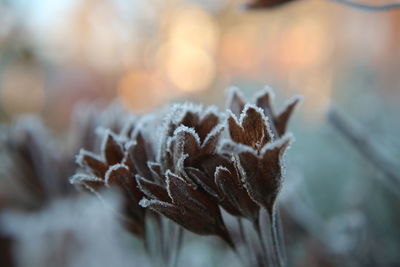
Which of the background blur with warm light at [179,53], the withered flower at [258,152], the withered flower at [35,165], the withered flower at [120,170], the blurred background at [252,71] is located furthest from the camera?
the background blur with warm light at [179,53]

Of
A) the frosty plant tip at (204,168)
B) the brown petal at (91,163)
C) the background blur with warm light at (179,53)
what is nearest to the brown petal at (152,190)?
the frosty plant tip at (204,168)

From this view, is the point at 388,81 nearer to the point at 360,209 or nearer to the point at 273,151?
the point at 360,209

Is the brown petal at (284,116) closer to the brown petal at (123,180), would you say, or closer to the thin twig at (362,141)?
the brown petal at (123,180)

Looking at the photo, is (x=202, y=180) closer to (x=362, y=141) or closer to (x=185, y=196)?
(x=185, y=196)

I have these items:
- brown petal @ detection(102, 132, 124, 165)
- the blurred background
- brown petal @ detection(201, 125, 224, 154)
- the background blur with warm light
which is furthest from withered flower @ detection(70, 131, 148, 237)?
the background blur with warm light

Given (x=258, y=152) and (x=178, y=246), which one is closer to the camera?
(x=258, y=152)

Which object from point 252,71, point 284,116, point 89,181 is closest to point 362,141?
point 284,116

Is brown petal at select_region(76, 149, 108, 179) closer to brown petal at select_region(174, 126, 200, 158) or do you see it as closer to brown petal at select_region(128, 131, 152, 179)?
brown petal at select_region(128, 131, 152, 179)

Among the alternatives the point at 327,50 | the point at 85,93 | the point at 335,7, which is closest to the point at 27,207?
the point at 85,93
